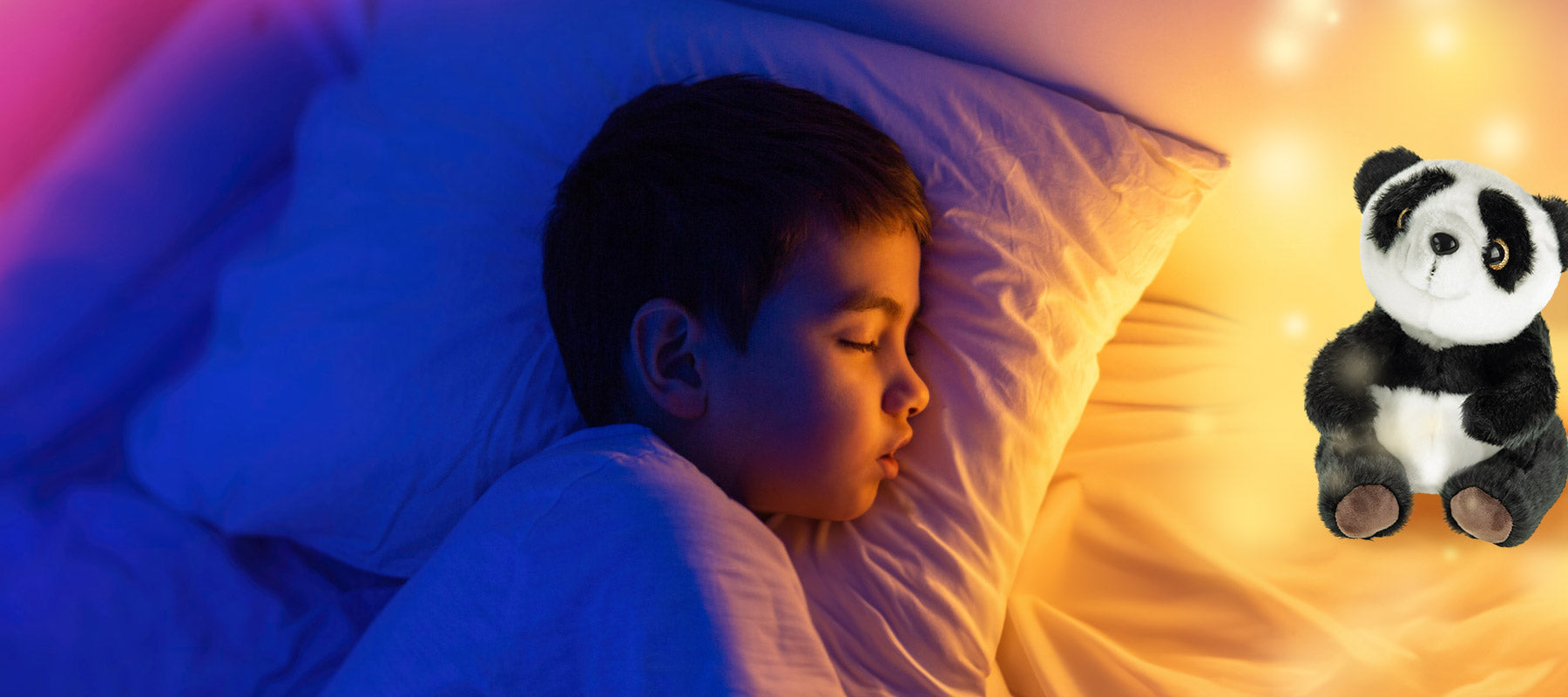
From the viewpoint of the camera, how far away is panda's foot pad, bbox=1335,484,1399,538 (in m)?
0.84

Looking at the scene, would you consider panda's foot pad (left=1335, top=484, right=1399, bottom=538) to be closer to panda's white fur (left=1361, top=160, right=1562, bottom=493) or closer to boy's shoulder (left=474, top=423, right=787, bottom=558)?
panda's white fur (left=1361, top=160, right=1562, bottom=493)

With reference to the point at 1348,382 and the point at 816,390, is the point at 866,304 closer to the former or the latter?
the point at 816,390

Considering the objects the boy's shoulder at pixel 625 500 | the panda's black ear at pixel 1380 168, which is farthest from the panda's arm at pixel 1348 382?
the boy's shoulder at pixel 625 500

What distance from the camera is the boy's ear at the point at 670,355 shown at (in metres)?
0.84

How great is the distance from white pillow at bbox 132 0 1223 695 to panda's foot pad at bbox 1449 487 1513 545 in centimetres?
32

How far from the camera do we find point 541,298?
97 cm

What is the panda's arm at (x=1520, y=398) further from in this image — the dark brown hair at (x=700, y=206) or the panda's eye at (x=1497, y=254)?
the dark brown hair at (x=700, y=206)

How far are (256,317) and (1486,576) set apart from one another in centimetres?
119

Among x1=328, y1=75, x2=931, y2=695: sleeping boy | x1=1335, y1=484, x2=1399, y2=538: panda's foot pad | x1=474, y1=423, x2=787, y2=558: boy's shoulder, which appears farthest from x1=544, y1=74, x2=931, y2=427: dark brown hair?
x1=1335, y1=484, x2=1399, y2=538: panda's foot pad

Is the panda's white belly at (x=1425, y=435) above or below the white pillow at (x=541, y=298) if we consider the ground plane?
below

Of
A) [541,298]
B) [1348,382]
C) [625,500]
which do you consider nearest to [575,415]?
[541,298]

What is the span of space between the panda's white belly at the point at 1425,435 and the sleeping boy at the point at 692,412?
1.34ft

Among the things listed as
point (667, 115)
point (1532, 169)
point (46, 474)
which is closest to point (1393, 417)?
point (1532, 169)

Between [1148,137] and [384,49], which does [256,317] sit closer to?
[384,49]
